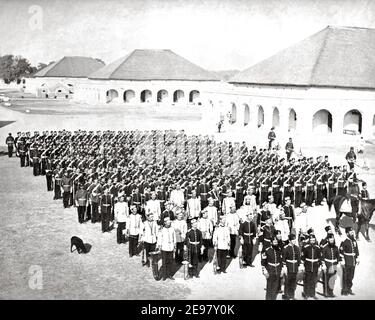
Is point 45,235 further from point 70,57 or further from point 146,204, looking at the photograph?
point 70,57

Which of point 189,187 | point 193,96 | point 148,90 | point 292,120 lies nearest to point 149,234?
point 189,187

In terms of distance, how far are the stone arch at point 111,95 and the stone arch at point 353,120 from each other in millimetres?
37892

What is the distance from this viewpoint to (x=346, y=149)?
95.7 feet

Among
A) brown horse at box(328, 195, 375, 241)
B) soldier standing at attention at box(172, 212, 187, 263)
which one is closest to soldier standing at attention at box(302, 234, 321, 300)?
soldier standing at attention at box(172, 212, 187, 263)

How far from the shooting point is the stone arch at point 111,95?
6594cm

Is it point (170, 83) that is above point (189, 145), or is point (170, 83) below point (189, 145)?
above

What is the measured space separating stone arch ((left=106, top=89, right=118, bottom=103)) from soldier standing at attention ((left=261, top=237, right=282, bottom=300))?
5795 cm

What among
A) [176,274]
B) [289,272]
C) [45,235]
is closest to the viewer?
[289,272]

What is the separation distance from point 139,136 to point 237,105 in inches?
588

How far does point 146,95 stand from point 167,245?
187ft

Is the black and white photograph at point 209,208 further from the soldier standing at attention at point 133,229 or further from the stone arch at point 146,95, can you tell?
the stone arch at point 146,95

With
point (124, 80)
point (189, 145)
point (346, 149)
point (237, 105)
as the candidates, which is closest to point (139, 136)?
point (189, 145)

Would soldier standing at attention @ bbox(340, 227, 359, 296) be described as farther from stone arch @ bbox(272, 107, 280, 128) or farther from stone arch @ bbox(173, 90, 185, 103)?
stone arch @ bbox(173, 90, 185, 103)

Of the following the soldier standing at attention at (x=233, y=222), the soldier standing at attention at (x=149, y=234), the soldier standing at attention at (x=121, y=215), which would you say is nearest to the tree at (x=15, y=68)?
the soldier standing at attention at (x=121, y=215)
